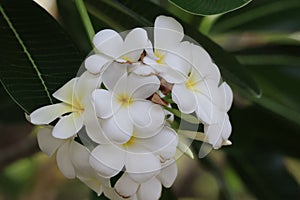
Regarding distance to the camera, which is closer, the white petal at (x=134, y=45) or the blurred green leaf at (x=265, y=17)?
the white petal at (x=134, y=45)

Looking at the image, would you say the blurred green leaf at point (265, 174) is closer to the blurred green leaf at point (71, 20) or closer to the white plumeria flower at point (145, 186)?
the blurred green leaf at point (71, 20)

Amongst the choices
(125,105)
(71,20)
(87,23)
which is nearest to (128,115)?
(125,105)

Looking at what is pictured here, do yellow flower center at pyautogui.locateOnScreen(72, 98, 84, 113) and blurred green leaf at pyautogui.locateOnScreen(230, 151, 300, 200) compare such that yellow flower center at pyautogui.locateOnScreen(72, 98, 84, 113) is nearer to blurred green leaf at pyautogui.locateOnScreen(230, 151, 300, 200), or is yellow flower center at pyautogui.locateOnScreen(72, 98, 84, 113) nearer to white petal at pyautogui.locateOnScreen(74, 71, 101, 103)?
white petal at pyautogui.locateOnScreen(74, 71, 101, 103)

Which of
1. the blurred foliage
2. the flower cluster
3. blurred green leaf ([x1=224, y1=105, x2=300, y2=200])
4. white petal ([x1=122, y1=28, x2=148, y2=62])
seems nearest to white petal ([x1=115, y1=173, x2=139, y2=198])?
the flower cluster

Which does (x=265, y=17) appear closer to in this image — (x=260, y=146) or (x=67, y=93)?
(x=260, y=146)

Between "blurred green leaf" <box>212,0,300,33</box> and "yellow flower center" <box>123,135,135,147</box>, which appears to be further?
"blurred green leaf" <box>212,0,300,33</box>

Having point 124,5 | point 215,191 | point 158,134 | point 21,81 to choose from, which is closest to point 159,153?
point 158,134

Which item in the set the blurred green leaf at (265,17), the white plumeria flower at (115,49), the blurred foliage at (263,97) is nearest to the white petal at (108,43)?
the white plumeria flower at (115,49)
